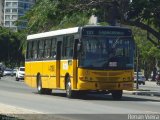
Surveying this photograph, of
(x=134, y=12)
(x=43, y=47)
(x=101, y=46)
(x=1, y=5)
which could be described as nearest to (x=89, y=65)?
(x=101, y=46)

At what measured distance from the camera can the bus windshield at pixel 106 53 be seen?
1040 inches

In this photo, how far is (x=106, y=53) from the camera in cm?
2656

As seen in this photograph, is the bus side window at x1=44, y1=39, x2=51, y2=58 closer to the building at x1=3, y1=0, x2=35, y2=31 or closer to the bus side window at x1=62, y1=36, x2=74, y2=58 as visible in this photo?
the bus side window at x1=62, y1=36, x2=74, y2=58

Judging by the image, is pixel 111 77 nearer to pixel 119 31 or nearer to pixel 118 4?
pixel 119 31

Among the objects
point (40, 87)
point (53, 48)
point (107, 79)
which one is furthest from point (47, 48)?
point (107, 79)

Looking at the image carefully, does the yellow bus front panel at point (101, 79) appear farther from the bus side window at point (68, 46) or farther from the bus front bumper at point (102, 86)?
the bus side window at point (68, 46)

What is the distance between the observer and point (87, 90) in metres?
26.8

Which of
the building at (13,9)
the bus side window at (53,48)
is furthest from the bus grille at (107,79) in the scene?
the building at (13,9)

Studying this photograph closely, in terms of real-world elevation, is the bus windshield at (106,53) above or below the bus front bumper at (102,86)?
above

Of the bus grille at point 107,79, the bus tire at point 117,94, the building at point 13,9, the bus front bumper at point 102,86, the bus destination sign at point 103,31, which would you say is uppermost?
the building at point 13,9

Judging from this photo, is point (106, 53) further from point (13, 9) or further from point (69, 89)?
point (13, 9)

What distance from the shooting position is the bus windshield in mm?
26406

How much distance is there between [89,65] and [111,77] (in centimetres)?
114

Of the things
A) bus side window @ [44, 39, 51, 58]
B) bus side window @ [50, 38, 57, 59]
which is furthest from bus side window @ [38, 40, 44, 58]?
bus side window @ [50, 38, 57, 59]
